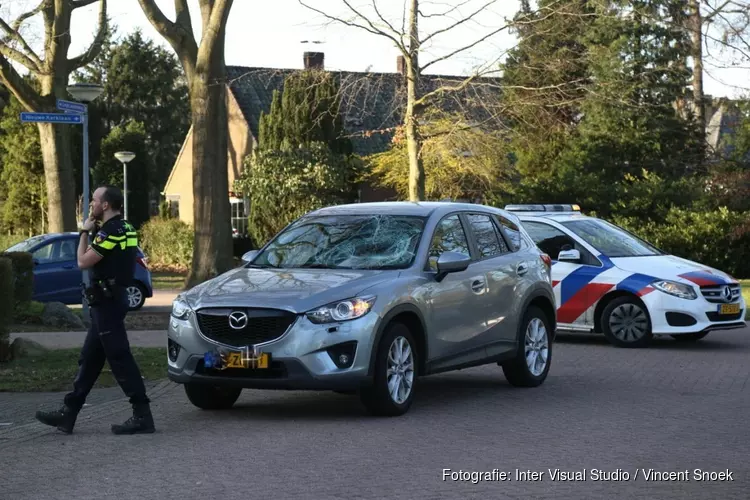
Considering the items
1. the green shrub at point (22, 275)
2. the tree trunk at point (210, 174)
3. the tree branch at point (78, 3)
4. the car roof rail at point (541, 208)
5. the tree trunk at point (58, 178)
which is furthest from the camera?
the tree branch at point (78, 3)

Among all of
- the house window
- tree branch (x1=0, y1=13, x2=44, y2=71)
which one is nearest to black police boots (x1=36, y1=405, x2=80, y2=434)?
tree branch (x1=0, y1=13, x2=44, y2=71)

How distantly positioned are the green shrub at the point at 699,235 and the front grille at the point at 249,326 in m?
22.9

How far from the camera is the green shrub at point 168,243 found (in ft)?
133

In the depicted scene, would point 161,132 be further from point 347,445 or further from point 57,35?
point 347,445

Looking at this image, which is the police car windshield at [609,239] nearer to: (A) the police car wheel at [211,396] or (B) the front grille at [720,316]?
(B) the front grille at [720,316]

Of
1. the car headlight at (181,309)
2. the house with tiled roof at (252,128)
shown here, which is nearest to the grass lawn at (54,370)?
the car headlight at (181,309)

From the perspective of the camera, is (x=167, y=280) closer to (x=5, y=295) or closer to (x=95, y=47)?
(x=95, y=47)

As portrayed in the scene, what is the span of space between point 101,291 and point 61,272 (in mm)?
14497

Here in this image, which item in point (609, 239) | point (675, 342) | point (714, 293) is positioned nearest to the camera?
point (714, 293)

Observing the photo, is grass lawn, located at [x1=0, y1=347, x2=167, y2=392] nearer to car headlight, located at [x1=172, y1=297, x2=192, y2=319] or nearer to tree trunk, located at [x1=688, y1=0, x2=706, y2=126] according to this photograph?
car headlight, located at [x1=172, y1=297, x2=192, y2=319]

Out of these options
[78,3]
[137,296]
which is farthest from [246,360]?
[78,3]

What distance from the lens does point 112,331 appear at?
8.75 metres

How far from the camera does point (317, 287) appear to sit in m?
9.38

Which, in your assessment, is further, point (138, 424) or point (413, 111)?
point (413, 111)
